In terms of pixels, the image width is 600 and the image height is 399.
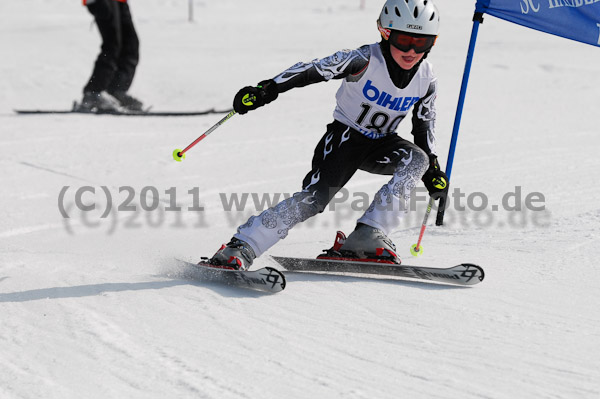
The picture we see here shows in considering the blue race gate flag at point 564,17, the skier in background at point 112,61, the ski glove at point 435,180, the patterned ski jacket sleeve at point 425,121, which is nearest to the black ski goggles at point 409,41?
the patterned ski jacket sleeve at point 425,121

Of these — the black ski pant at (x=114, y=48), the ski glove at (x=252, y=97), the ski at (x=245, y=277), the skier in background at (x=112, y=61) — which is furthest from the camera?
the black ski pant at (x=114, y=48)

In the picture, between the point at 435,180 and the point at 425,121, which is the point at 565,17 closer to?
the point at 425,121

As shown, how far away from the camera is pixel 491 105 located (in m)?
10.3

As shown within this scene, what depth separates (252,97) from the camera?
13.3 feet

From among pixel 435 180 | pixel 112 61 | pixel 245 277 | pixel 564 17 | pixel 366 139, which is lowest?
pixel 245 277

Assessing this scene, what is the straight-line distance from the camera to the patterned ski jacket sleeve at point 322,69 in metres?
4.22

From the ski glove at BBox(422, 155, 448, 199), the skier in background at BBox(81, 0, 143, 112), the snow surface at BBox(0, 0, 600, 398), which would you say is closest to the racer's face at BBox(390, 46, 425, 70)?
the ski glove at BBox(422, 155, 448, 199)

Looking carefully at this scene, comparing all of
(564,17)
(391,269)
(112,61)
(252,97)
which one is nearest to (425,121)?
(391,269)

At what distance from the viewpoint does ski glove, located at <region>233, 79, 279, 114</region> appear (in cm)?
405

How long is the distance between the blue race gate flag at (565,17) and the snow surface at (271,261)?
3.96 ft

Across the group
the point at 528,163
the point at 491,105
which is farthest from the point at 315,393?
the point at 491,105

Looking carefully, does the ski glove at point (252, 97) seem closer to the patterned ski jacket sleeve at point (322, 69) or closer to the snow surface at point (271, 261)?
the patterned ski jacket sleeve at point (322, 69)

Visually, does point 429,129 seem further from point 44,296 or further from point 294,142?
point 294,142

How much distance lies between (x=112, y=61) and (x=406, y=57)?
716cm
